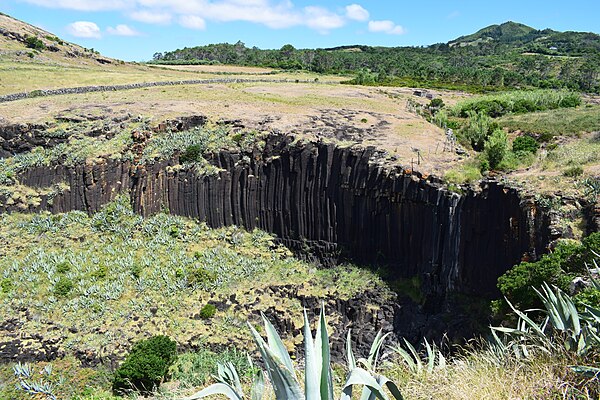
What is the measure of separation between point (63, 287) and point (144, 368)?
9179 mm

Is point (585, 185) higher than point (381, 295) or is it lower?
higher

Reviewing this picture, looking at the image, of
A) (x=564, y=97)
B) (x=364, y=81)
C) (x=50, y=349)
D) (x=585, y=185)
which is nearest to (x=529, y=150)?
(x=585, y=185)

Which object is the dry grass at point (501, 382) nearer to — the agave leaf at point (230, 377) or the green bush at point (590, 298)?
the agave leaf at point (230, 377)

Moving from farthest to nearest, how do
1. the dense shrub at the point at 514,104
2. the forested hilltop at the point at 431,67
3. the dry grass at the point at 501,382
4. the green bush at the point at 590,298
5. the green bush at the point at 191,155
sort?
the forested hilltop at the point at 431,67 < the dense shrub at the point at 514,104 < the green bush at the point at 191,155 < the green bush at the point at 590,298 < the dry grass at the point at 501,382

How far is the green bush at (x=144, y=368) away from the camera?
63.7ft

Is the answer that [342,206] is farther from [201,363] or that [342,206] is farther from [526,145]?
[526,145]

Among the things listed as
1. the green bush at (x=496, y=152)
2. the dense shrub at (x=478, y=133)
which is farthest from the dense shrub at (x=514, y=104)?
the green bush at (x=496, y=152)

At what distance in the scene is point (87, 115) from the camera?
36.2 meters

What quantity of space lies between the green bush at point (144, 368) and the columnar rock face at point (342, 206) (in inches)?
435

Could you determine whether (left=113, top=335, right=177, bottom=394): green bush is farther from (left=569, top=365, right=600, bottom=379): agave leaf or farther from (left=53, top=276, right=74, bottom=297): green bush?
(left=569, top=365, right=600, bottom=379): agave leaf

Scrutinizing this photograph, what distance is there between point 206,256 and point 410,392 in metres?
23.0

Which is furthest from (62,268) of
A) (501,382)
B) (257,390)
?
(501,382)

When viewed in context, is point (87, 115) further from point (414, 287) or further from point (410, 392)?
point (410, 392)

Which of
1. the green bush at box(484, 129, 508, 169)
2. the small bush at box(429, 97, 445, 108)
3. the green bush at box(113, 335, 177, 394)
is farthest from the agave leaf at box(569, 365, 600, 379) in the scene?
the small bush at box(429, 97, 445, 108)
